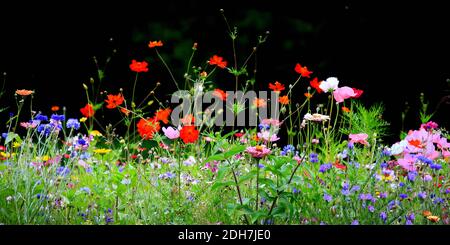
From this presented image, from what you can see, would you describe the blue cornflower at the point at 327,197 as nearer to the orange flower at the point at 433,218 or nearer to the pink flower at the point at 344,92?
the orange flower at the point at 433,218

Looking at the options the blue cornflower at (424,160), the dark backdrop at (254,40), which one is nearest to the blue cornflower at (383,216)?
the blue cornflower at (424,160)

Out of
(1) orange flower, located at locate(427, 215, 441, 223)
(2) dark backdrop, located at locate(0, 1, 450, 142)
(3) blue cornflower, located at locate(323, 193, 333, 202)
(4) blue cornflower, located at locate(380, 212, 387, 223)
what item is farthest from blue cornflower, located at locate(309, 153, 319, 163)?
(2) dark backdrop, located at locate(0, 1, 450, 142)

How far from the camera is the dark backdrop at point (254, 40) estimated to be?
4602 millimetres

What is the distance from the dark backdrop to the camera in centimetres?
460

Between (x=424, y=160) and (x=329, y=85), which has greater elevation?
(x=329, y=85)

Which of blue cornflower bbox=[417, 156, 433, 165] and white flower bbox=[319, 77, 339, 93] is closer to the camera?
blue cornflower bbox=[417, 156, 433, 165]

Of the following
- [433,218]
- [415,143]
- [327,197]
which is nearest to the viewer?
[433,218]

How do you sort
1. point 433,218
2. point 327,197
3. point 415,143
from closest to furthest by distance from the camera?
point 433,218 < point 327,197 < point 415,143

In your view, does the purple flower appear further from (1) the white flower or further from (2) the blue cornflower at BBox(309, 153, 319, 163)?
(1) the white flower

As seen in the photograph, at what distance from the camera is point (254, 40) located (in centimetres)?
461

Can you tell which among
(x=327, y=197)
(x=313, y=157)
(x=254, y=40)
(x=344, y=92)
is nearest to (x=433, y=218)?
(x=327, y=197)

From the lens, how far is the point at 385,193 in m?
2.79

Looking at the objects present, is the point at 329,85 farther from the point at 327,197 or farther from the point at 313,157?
the point at 327,197

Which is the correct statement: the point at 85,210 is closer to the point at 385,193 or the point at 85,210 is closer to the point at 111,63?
the point at 385,193
